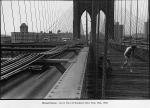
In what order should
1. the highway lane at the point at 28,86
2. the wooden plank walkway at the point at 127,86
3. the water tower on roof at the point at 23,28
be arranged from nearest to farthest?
the highway lane at the point at 28,86
the wooden plank walkway at the point at 127,86
the water tower on roof at the point at 23,28

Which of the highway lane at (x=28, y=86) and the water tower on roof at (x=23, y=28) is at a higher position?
the water tower on roof at (x=23, y=28)

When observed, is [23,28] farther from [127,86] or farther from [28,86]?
[28,86]

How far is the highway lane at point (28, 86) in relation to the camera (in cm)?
532

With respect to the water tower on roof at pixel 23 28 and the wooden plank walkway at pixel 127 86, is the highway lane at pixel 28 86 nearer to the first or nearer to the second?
the wooden plank walkway at pixel 127 86

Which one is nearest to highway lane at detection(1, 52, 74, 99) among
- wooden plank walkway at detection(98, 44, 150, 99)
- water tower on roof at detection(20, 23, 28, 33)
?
wooden plank walkway at detection(98, 44, 150, 99)

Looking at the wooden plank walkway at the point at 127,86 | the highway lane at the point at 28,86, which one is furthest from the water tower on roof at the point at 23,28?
the highway lane at the point at 28,86

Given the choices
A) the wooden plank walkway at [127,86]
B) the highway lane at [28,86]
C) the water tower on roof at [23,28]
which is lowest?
the wooden plank walkway at [127,86]

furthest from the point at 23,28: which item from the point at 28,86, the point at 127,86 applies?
the point at 28,86

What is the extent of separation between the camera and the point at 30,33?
20.2m

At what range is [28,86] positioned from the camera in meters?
6.35

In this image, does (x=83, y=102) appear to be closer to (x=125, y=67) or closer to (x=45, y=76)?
(x=45, y=76)

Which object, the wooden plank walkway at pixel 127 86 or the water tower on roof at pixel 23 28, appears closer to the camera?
the wooden plank walkway at pixel 127 86

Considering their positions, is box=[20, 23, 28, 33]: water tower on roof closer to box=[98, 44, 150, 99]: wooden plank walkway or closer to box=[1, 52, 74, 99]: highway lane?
box=[98, 44, 150, 99]: wooden plank walkway

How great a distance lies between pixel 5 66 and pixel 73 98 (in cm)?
227
